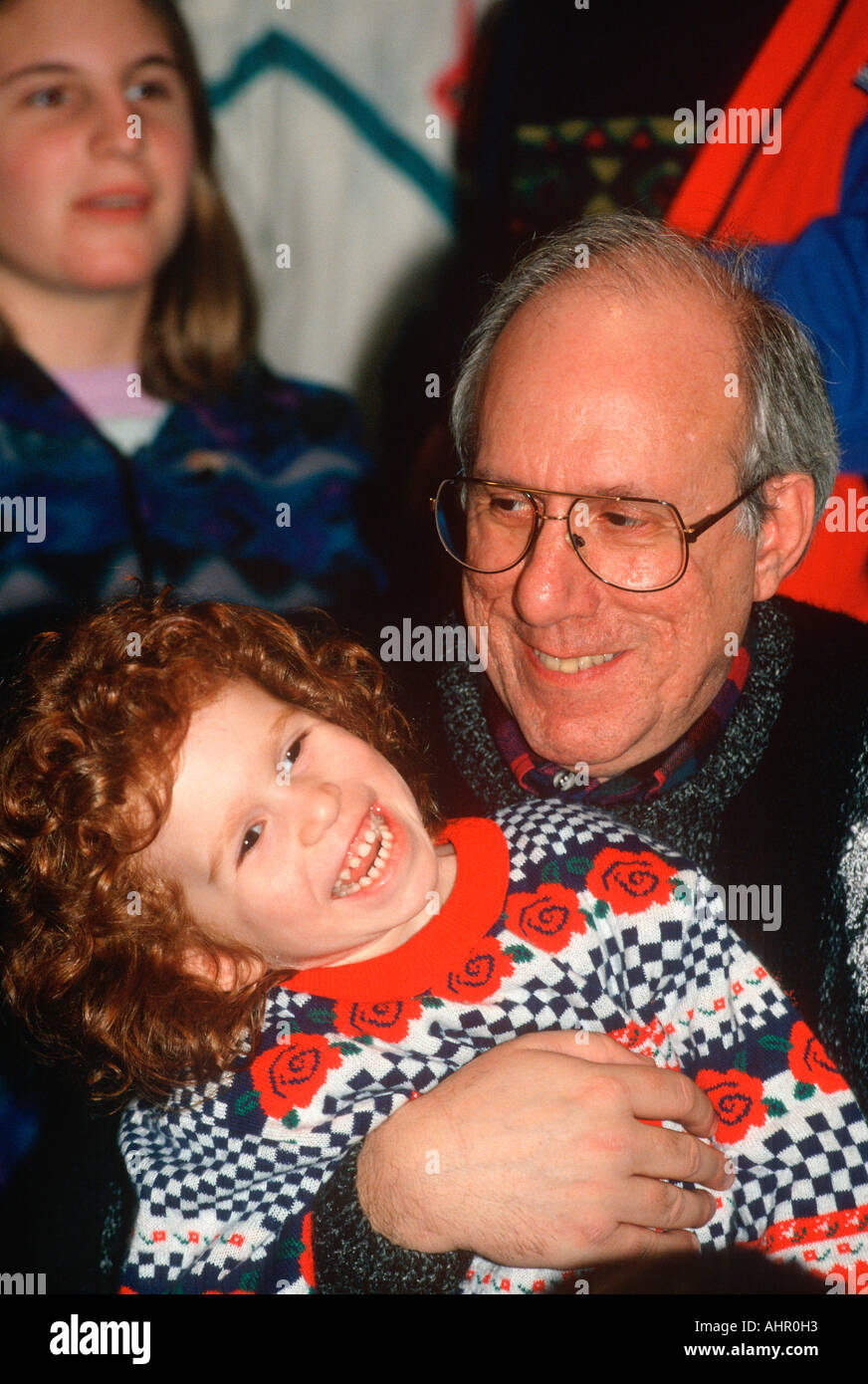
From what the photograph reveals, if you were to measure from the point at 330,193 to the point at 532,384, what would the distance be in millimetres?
1361

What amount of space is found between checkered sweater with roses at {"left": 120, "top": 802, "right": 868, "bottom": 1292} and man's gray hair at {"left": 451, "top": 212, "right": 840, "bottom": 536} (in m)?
0.46

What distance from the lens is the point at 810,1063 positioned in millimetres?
990

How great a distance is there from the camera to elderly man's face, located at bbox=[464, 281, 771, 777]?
3.60ft

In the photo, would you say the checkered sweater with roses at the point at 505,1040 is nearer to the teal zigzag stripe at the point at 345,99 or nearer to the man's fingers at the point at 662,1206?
the man's fingers at the point at 662,1206

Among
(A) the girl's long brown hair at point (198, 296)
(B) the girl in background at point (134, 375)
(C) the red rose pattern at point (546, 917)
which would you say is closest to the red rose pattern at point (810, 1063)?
(C) the red rose pattern at point (546, 917)

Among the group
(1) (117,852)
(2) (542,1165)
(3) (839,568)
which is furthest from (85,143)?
(2) (542,1165)

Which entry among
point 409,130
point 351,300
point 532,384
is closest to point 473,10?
point 409,130

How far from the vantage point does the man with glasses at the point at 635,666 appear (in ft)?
3.24

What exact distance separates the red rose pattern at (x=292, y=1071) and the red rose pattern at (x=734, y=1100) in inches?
14.8

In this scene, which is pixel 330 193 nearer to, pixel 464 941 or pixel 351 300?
pixel 351 300

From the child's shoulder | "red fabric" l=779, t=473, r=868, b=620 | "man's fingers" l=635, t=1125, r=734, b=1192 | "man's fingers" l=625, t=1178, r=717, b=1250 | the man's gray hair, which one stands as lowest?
"man's fingers" l=625, t=1178, r=717, b=1250

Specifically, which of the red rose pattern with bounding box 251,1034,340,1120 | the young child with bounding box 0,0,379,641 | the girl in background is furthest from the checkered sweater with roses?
the young child with bounding box 0,0,379,641

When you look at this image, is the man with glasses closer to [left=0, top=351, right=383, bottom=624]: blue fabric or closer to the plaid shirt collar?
the plaid shirt collar

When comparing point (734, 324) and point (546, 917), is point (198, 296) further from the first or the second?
point (546, 917)
